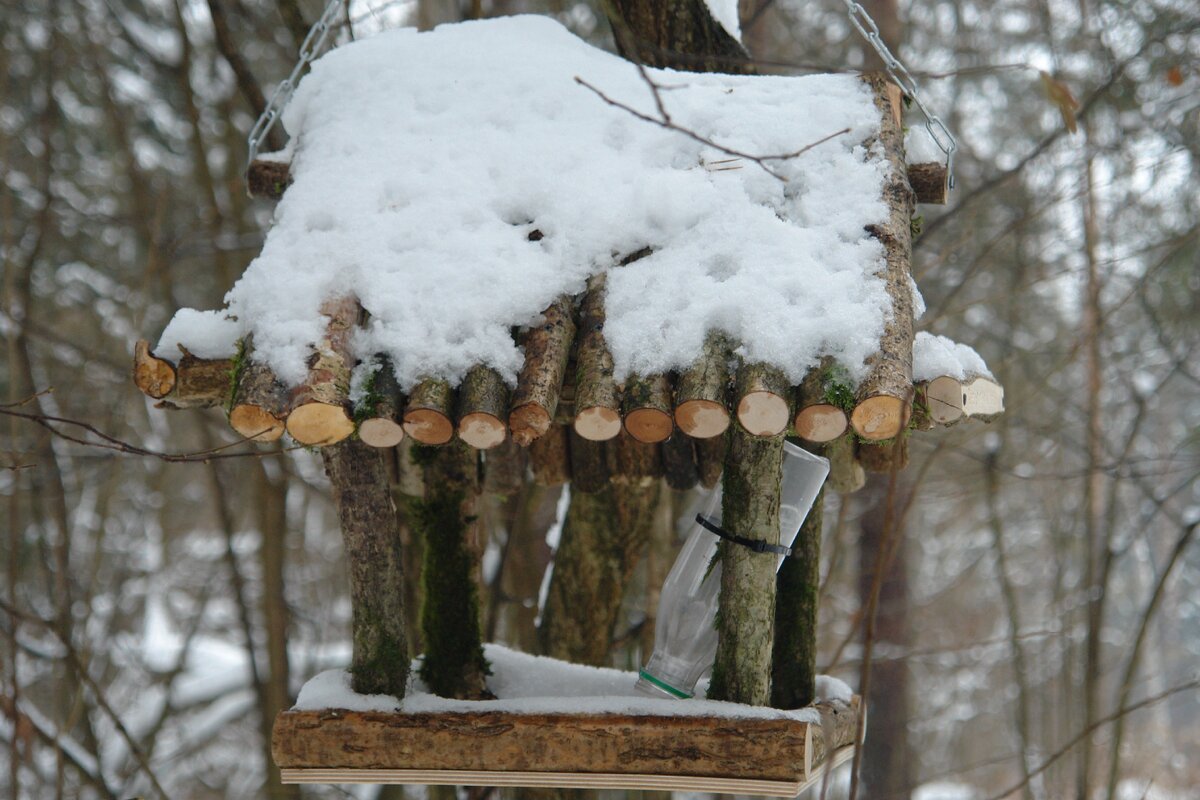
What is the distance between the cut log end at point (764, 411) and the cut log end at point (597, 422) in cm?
19

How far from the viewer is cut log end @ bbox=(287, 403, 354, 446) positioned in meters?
1.54

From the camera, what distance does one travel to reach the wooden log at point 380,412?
1598 millimetres

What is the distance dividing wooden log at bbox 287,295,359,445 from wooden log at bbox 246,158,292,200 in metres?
0.55

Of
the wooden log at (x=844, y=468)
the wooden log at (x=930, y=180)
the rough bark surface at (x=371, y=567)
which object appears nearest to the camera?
the rough bark surface at (x=371, y=567)

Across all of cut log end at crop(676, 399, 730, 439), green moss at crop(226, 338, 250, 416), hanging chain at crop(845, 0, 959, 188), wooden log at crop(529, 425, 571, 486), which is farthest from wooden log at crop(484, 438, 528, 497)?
hanging chain at crop(845, 0, 959, 188)

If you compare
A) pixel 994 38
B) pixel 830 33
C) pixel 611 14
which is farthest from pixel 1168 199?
pixel 611 14

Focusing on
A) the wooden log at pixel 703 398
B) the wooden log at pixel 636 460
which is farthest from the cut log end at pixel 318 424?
the wooden log at pixel 636 460

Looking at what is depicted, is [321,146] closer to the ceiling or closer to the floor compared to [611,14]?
closer to the floor

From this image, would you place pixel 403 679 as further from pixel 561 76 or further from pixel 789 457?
pixel 561 76

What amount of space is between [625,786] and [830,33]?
5.26 meters

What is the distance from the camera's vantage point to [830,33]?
6.01m

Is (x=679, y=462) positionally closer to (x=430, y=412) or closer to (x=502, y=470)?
(x=502, y=470)

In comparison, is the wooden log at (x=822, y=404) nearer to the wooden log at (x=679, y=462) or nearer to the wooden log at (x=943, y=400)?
the wooden log at (x=943, y=400)

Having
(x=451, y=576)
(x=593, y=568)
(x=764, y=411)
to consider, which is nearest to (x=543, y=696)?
(x=451, y=576)
